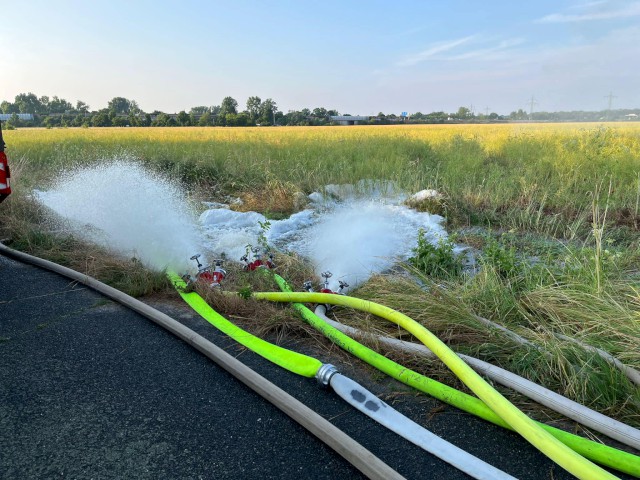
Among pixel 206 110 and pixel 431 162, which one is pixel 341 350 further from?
pixel 206 110

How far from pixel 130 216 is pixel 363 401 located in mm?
3824

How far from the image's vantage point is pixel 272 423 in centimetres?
208

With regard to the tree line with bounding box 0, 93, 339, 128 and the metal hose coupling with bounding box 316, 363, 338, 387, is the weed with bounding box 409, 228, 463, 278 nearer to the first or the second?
the metal hose coupling with bounding box 316, 363, 338, 387

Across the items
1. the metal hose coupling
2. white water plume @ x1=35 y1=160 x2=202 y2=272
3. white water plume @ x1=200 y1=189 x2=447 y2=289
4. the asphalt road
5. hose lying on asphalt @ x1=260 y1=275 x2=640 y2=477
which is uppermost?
white water plume @ x1=35 y1=160 x2=202 y2=272

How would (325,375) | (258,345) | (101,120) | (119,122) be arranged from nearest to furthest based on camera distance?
(325,375), (258,345), (119,122), (101,120)

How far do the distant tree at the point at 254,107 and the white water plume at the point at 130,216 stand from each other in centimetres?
4463

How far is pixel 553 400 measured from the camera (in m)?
2.06

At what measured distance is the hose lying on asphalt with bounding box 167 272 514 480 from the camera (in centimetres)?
179

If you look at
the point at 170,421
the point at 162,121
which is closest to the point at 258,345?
the point at 170,421

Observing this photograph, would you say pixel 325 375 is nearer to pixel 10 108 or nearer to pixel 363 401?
pixel 363 401

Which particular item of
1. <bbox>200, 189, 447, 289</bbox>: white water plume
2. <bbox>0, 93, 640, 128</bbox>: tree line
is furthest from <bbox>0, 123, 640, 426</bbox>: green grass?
<bbox>0, 93, 640, 128</bbox>: tree line

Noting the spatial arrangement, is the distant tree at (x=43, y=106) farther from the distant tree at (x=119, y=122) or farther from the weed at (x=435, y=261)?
the weed at (x=435, y=261)

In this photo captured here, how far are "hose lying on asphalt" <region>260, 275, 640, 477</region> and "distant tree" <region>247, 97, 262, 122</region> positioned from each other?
159ft

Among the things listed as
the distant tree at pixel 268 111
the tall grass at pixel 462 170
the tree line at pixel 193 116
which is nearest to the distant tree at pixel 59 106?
the tree line at pixel 193 116
